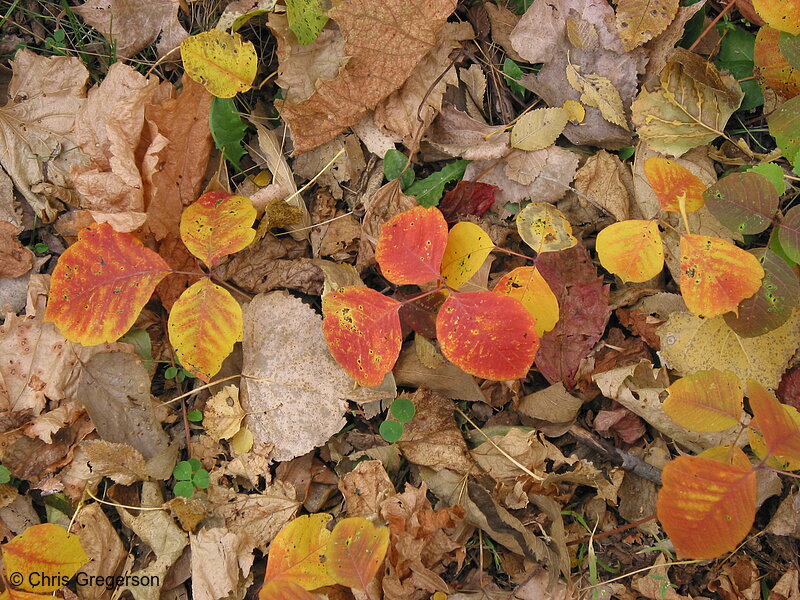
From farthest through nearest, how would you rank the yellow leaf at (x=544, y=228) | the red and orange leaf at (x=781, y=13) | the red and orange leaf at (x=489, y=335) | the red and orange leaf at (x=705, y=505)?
the yellow leaf at (x=544, y=228) → the red and orange leaf at (x=781, y=13) → the red and orange leaf at (x=489, y=335) → the red and orange leaf at (x=705, y=505)

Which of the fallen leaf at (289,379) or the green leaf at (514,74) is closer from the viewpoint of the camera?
the fallen leaf at (289,379)

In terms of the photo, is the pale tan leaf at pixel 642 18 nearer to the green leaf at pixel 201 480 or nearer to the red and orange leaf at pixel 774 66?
the red and orange leaf at pixel 774 66

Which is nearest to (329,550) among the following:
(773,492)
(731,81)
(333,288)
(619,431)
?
(333,288)

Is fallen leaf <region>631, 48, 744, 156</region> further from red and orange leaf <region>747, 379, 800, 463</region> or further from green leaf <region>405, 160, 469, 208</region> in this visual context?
red and orange leaf <region>747, 379, 800, 463</region>

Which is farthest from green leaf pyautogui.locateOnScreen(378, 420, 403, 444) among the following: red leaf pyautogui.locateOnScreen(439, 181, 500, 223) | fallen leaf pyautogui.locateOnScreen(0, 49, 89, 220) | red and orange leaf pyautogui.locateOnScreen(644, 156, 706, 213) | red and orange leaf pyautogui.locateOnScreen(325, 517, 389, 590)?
fallen leaf pyautogui.locateOnScreen(0, 49, 89, 220)

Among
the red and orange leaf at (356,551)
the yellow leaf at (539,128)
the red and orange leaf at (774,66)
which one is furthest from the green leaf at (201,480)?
the red and orange leaf at (774,66)

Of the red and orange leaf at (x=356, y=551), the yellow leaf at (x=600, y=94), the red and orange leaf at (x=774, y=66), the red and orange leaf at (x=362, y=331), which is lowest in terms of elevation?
the red and orange leaf at (x=356, y=551)

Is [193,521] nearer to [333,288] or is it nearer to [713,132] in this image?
[333,288]

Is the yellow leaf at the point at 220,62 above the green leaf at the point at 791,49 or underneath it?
underneath
